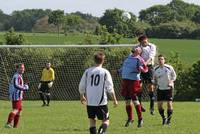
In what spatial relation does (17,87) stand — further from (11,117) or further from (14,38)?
(14,38)

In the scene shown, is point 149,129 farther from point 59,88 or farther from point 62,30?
point 62,30

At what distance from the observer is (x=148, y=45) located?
60.5 ft

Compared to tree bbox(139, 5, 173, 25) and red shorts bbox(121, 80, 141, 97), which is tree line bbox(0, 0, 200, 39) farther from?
red shorts bbox(121, 80, 141, 97)

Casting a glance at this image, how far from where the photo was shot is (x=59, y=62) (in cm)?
3603

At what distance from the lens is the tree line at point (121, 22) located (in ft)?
322

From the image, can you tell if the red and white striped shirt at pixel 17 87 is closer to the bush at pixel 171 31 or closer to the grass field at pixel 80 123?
the grass field at pixel 80 123

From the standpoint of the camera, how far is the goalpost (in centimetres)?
3525

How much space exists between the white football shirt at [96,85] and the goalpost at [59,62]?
21.4m

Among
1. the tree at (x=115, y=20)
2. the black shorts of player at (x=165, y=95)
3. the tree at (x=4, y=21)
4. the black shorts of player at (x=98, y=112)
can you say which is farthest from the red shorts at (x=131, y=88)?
the tree at (x=4, y=21)

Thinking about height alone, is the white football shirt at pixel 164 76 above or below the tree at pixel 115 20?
above

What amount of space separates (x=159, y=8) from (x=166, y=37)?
4031cm

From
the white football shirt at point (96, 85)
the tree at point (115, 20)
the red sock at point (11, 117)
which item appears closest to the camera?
the white football shirt at point (96, 85)

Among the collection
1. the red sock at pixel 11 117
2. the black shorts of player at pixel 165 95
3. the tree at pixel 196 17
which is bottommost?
the tree at pixel 196 17

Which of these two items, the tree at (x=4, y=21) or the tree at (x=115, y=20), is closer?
the tree at (x=115, y=20)
